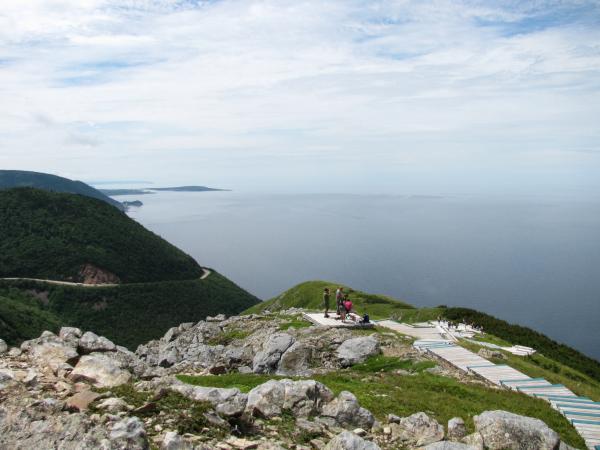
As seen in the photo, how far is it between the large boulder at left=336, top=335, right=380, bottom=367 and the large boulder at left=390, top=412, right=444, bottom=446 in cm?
819

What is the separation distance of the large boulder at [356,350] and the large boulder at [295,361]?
5.19ft

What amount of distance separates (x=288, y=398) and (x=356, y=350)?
932 centimetres

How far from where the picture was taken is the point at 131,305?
94812 mm

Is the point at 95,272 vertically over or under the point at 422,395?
under

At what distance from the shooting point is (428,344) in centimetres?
2381

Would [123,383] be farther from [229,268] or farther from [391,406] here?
[229,268]

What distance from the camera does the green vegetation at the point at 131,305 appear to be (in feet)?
276

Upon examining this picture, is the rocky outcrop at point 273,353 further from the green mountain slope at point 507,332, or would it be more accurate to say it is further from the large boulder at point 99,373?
the green mountain slope at point 507,332

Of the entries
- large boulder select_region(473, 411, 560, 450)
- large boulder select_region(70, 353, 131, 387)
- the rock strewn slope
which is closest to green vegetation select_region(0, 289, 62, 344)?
the rock strewn slope

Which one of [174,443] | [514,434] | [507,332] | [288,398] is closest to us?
[174,443]

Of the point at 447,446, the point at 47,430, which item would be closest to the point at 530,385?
the point at 447,446

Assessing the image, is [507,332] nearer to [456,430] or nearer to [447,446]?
[456,430]

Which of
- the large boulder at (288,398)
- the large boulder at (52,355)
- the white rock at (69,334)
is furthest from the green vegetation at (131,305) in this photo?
the large boulder at (288,398)

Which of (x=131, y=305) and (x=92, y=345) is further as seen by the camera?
(x=131, y=305)
